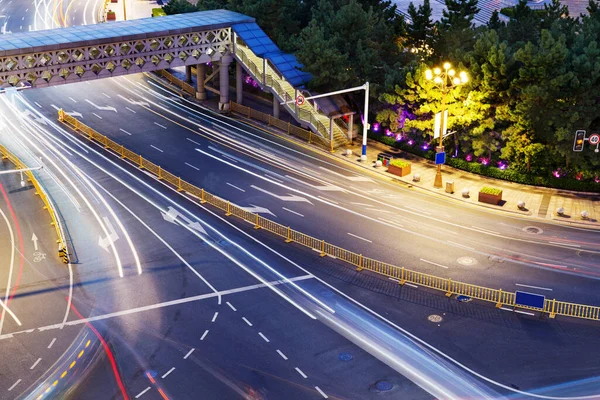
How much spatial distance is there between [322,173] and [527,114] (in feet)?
58.5

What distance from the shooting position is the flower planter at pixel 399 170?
67.6 metres

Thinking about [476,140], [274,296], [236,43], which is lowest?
[274,296]

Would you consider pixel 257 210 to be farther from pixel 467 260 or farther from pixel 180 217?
pixel 467 260

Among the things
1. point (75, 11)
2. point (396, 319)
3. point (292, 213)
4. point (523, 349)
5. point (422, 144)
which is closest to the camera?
point (523, 349)

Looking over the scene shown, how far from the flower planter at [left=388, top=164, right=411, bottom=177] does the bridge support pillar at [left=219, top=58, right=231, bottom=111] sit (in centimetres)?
2328

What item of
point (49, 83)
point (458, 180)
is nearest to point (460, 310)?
point (458, 180)

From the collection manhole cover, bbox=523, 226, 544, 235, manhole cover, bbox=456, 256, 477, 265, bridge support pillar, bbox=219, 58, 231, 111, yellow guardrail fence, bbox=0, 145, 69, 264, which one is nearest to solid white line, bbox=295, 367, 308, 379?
manhole cover, bbox=456, 256, 477, 265

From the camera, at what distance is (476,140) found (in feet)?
219

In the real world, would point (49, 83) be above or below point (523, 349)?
above

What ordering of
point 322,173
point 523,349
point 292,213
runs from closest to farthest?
point 523,349 < point 292,213 < point 322,173

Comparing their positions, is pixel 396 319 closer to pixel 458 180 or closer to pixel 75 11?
pixel 458 180

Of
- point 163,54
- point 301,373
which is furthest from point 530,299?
point 163,54

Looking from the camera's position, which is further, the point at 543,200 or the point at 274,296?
the point at 543,200

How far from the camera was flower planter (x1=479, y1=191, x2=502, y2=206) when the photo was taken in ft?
201
